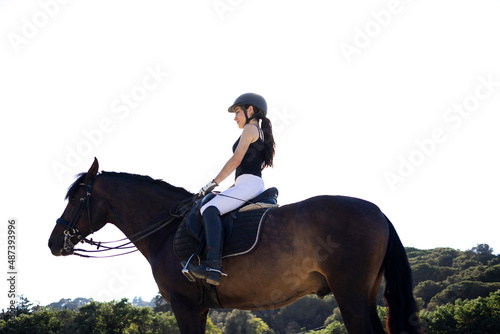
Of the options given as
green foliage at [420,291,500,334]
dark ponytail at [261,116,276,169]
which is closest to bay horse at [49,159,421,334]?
dark ponytail at [261,116,276,169]

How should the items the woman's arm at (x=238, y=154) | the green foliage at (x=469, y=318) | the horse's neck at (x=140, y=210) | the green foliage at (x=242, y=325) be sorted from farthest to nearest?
the green foliage at (x=242, y=325) → the green foliage at (x=469, y=318) → the horse's neck at (x=140, y=210) → the woman's arm at (x=238, y=154)

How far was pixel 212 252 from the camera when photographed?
5.80 meters

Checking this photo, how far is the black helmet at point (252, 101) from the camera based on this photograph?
696 cm

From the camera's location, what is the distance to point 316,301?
59312 millimetres

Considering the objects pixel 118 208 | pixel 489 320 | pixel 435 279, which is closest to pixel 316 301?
pixel 435 279

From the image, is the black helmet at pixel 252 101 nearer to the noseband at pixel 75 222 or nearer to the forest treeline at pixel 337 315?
the noseband at pixel 75 222

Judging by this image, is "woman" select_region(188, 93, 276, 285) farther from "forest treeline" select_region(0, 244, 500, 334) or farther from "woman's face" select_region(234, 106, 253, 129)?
"forest treeline" select_region(0, 244, 500, 334)

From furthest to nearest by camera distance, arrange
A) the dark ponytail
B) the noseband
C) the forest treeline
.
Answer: the forest treeline
the noseband
the dark ponytail

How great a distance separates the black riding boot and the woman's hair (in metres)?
1.37

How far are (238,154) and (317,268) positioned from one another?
2.13 m

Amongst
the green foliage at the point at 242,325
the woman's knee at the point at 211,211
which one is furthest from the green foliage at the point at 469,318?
Result: the green foliage at the point at 242,325

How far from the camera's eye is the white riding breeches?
6250mm

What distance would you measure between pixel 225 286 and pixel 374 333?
2144 mm

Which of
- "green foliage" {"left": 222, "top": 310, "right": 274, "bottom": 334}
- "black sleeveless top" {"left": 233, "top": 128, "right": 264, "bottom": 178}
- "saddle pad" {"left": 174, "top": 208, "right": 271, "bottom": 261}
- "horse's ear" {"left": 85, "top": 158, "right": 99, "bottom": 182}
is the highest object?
"horse's ear" {"left": 85, "top": 158, "right": 99, "bottom": 182}
